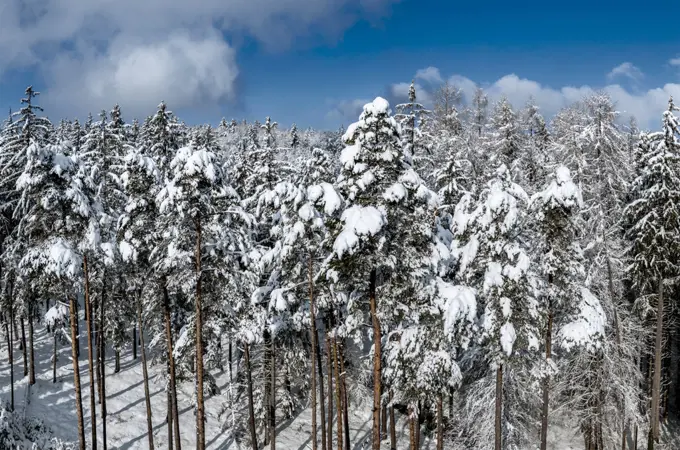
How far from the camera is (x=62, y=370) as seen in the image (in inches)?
1361

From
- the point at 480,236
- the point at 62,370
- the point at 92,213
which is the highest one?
the point at 92,213

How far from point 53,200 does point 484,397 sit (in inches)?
795

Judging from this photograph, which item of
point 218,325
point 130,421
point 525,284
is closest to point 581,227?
point 525,284

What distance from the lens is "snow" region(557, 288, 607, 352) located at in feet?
66.3

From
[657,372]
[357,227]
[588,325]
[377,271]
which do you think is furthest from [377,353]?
[657,372]

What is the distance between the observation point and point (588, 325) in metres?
20.2

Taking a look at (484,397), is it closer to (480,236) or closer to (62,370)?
(480,236)

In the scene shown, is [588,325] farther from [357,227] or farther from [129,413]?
[129,413]

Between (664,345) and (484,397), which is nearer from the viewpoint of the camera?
(484,397)

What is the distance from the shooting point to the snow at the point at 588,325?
20.2m

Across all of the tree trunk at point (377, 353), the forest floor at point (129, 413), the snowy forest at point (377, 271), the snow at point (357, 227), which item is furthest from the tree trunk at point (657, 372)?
the snow at point (357, 227)

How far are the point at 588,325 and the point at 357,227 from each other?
1245 cm

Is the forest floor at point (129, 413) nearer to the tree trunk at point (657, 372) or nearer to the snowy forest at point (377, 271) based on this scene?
the snowy forest at point (377, 271)

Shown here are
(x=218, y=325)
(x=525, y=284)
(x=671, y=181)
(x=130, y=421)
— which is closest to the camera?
(x=525, y=284)
